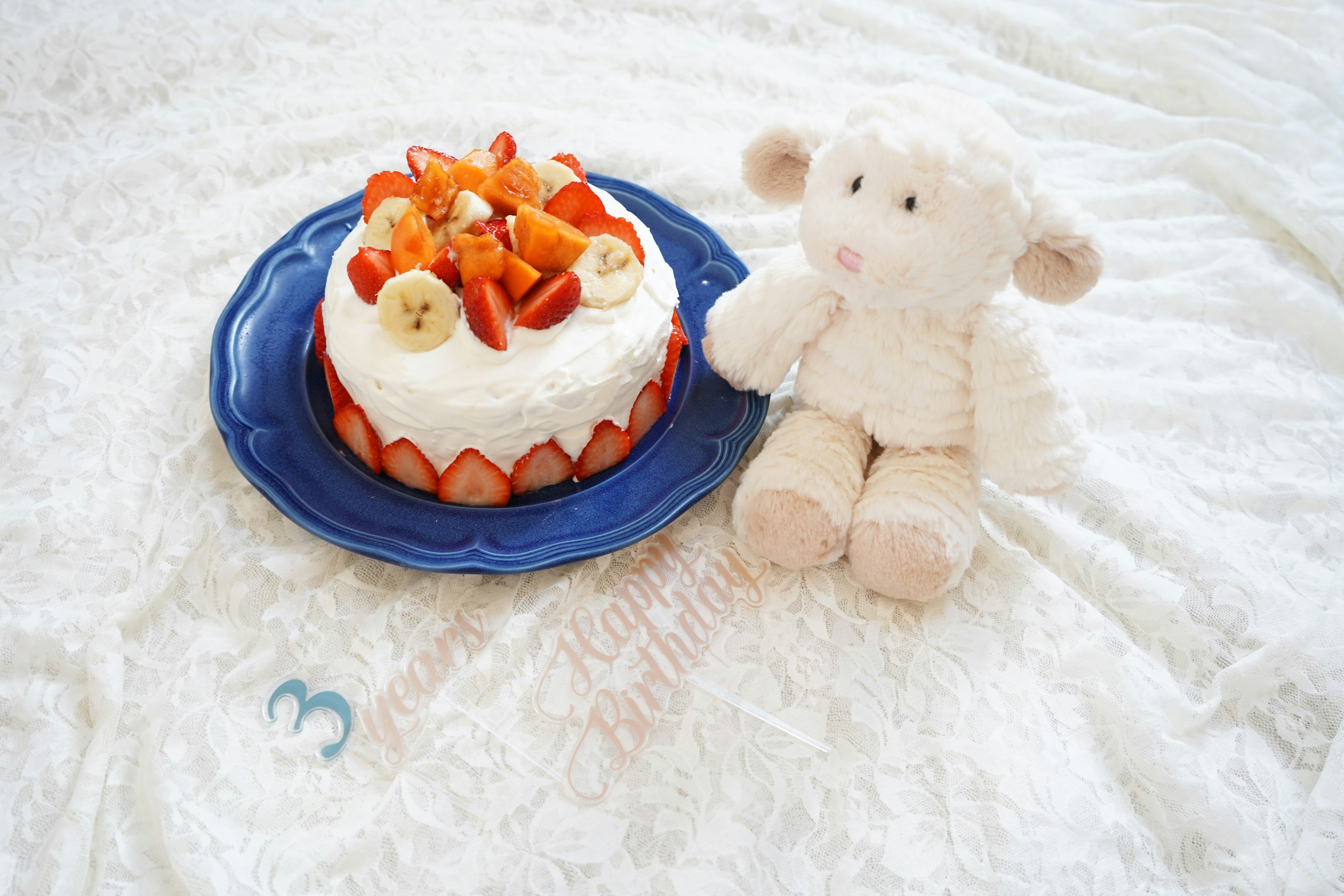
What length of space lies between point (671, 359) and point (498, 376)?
0.33 metres

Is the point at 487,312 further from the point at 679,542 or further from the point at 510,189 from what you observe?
the point at 679,542

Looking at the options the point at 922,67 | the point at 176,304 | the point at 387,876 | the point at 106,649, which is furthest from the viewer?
the point at 922,67

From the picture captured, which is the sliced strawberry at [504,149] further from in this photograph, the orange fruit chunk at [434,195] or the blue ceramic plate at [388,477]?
the blue ceramic plate at [388,477]

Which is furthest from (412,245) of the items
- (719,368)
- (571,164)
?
(719,368)

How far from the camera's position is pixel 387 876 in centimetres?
111

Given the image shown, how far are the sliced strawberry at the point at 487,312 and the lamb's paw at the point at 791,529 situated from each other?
435 mm

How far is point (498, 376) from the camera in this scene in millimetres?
1284

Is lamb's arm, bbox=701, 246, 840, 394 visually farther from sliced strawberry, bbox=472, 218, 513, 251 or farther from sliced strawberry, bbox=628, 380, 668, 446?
sliced strawberry, bbox=472, 218, 513, 251

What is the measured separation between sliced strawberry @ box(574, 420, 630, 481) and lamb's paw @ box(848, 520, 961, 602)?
383mm

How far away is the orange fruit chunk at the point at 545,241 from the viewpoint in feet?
4.34

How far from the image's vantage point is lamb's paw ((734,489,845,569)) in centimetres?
134

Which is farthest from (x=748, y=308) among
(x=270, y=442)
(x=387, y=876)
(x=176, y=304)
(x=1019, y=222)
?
(x=176, y=304)

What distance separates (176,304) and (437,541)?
0.78 metres

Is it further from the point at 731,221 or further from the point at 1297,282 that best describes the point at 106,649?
the point at 1297,282
